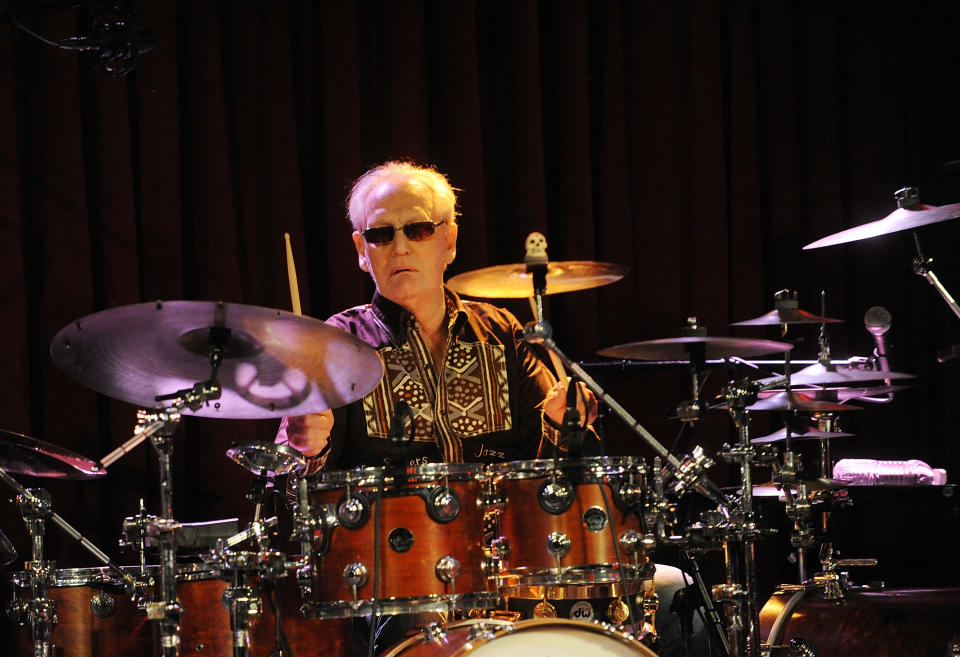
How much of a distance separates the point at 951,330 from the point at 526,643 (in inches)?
116

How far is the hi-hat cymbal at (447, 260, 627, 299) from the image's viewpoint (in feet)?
9.00

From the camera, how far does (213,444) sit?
3.71 metres

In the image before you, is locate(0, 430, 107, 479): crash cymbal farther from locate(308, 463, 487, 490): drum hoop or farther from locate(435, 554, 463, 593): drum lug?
locate(435, 554, 463, 593): drum lug

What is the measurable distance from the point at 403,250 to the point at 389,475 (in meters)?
1.03

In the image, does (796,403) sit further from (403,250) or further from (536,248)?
(536,248)

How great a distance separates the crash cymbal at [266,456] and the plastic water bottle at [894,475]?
2230 mm

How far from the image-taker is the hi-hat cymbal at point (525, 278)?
2.74 metres

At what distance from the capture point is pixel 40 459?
2688mm

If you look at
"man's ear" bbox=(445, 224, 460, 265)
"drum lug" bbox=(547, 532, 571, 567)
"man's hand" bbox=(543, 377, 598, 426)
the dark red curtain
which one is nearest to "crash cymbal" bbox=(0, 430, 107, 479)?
the dark red curtain

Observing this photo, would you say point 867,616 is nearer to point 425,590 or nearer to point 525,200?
point 425,590

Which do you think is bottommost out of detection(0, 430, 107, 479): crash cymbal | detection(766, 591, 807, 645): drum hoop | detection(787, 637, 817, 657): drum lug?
detection(787, 637, 817, 657): drum lug

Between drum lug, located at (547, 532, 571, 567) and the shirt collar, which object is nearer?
drum lug, located at (547, 532, 571, 567)

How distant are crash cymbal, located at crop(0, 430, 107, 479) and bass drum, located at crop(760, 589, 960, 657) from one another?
1928 millimetres

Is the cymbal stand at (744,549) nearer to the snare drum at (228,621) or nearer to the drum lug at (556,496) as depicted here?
the drum lug at (556,496)
